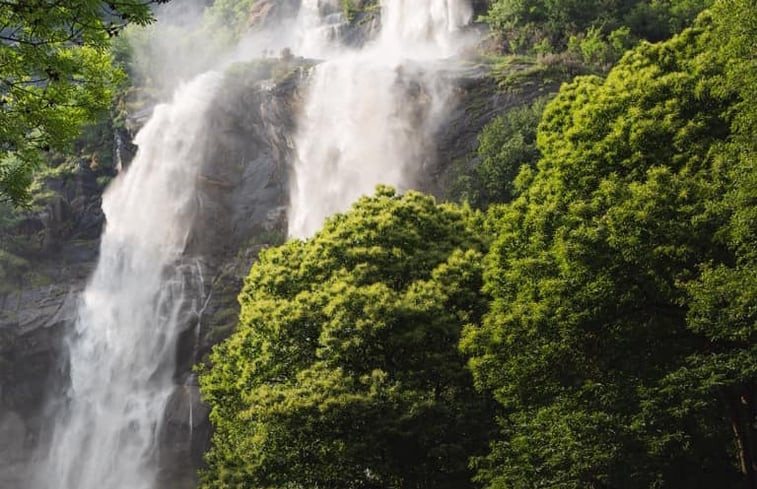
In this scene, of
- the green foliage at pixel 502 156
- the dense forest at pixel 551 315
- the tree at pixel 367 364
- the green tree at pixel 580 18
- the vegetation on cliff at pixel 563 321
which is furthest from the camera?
the green tree at pixel 580 18

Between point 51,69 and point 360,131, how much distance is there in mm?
35116

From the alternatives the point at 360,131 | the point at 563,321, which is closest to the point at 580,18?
the point at 360,131

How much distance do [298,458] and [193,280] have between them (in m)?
28.0

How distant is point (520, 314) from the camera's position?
18.1 meters

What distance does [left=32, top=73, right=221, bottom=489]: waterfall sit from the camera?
136 ft

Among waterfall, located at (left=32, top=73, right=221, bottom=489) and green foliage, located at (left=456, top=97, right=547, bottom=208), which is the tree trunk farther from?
waterfall, located at (left=32, top=73, right=221, bottom=489)

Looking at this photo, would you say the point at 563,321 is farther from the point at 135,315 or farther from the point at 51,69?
the point at 135,315

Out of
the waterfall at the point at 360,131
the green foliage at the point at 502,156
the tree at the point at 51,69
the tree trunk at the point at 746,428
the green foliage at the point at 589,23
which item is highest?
the green foliage at the point at 589,23

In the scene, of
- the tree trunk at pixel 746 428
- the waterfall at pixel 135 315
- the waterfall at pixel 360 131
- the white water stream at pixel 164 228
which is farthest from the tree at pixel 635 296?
the waterfall at pixel 135 315

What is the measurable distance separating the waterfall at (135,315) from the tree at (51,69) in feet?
108

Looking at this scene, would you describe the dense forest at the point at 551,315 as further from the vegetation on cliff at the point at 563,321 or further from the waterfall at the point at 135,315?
the waterfall at the point at 135,315

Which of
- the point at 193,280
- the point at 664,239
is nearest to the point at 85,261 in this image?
the point at 193,280

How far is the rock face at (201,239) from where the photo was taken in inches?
1617

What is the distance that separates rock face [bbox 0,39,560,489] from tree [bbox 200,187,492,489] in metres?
17.1
